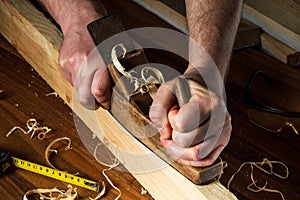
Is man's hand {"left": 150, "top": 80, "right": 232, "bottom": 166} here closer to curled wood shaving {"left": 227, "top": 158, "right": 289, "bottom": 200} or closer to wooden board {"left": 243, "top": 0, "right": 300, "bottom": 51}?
curled wood shaving {"left": 227, "top": 158, "right": 289, "bottom": 200}

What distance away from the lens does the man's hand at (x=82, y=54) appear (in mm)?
1231

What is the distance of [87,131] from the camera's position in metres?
1.50

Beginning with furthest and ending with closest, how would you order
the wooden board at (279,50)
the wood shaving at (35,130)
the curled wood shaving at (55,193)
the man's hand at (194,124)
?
the wooden board at (279,50), the wood shaving at (35,130), the curled wood shaving at (55,193), the man's hand at (194,124)

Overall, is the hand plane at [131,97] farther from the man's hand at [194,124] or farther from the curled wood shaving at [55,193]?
the curled wood shaving at [55,193]

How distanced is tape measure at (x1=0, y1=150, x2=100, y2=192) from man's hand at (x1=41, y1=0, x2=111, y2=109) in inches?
7.1

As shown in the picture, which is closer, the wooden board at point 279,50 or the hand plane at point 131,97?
the hand plane at point 131,97

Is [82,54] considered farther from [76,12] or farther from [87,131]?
[87,131]

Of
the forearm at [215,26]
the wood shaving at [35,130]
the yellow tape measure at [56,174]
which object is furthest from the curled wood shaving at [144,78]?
the wood shaving at [35,130]

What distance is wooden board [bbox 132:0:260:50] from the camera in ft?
6.04

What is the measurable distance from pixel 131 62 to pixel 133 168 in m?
0.27

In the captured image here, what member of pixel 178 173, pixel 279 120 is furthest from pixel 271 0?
pixel 178 173

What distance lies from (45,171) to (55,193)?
0.25ft

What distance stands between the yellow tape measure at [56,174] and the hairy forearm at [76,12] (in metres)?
0.34

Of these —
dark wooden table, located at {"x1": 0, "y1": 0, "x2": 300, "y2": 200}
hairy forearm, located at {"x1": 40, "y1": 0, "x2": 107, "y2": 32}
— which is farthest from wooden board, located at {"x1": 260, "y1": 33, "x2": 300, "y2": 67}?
hairy forearm, located at {"x1": 40, "y1": 0, "x2": 107, "y2": 32}
